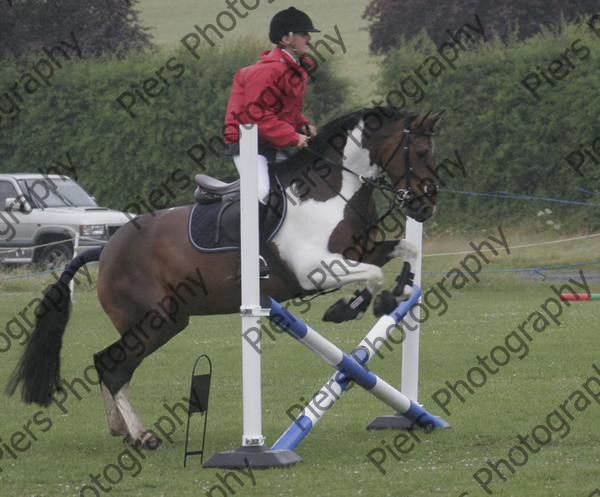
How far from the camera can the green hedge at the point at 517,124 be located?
2162cm

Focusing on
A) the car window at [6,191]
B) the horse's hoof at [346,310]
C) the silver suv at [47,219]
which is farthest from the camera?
the car window at [6,191]

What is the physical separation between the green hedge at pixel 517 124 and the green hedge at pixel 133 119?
325 centimetres

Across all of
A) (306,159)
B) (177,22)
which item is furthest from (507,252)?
(177,22)

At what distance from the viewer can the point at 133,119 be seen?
79.9 ft

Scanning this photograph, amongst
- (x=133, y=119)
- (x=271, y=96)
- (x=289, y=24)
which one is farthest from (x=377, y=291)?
(x=133, y=119)

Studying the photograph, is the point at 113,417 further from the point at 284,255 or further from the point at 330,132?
the point at 330,132

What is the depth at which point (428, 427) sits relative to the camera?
8.00 m

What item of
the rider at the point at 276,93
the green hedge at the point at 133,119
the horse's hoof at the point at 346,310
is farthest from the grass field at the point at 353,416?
the green hedge at the point at 133,119

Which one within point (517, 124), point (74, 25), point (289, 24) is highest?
point (289, 24)

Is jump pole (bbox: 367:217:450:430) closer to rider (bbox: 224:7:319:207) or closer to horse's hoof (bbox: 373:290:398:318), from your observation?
horse's hoof (bbox: 373:290:398:318)

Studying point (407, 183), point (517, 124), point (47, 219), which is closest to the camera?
point (407, 183)

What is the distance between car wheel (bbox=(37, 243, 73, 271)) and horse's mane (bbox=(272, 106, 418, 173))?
12794 millimetres

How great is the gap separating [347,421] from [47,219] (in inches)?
521

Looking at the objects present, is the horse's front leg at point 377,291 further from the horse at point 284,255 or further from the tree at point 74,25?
the tree at point 74,25
